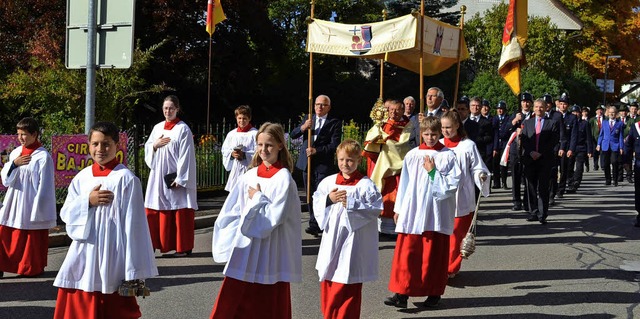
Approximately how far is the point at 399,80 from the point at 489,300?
31.1 m

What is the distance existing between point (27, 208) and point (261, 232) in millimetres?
3868

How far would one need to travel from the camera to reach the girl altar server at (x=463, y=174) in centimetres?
806

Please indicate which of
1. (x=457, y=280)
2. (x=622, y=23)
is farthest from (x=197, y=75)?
(x=622, y=23)

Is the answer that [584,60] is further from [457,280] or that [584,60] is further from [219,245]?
[219,245]

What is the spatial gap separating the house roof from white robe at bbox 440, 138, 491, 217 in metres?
46.5

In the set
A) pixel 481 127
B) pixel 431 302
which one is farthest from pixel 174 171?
pixel 481 127

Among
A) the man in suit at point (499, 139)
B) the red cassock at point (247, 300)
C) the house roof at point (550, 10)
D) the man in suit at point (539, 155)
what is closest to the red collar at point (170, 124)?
the red cassock at point (247, 300)

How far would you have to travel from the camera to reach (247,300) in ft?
17.9

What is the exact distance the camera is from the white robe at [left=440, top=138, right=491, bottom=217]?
8070 millimetres

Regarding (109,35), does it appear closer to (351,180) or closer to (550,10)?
(351,180)

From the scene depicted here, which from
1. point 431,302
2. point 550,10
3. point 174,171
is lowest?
point 431,302

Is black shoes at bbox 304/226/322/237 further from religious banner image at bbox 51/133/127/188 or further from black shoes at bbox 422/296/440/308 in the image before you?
black shoes at bbox 422/296/440/308

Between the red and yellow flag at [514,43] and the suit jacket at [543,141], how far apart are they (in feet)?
6.49

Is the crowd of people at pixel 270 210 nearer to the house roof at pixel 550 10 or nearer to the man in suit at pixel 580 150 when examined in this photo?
the man in suit at pixel 580 150
